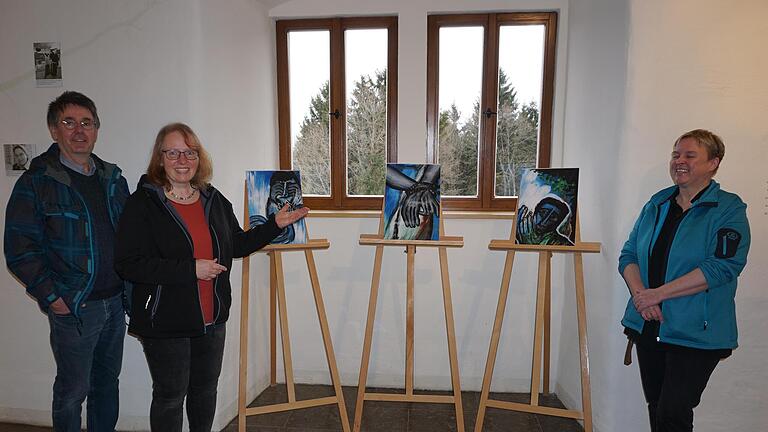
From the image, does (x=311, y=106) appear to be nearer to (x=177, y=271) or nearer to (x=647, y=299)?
(x=177, y=271)

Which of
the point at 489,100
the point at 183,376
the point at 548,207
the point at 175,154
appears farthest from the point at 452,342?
the point at 175,154

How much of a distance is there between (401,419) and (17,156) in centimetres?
287

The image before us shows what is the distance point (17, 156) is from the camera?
2664mm

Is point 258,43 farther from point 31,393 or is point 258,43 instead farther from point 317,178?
point 31,393

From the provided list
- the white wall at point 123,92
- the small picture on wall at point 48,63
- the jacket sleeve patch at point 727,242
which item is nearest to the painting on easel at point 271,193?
the white wall at point 123,92

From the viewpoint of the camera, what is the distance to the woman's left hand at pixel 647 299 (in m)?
1.90

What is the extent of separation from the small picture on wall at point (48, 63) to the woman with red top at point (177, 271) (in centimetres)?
123

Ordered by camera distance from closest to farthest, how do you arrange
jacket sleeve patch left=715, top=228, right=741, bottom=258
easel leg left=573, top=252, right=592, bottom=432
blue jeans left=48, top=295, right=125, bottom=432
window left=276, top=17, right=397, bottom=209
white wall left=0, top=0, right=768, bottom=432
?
jacket sleeve patch left=715, top=228, right=741, bottom=258 < blue jeans left=48, top=295, right=125, bottom=432 < white wall left=0, top=0, right=768, bottom=432 < easel leg left=573, top=252, right=592, bottom=432 < window left=276, top=17, right=397, bottom=209

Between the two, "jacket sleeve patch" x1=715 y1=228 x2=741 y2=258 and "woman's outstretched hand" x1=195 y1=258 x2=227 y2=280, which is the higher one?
"jacket sleeve patch" x1=715 y1=228 x2=741 y2=258

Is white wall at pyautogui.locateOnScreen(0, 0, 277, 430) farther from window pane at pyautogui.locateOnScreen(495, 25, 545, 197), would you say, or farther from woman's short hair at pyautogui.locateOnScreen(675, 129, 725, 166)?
woman's short hair at pyautogui.locateOnScreen(675, 129, 725, 166)

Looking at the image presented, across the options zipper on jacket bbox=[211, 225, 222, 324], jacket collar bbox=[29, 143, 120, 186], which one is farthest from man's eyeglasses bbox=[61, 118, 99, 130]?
zipper on jacket bbox=[211, 225, 222, 324]

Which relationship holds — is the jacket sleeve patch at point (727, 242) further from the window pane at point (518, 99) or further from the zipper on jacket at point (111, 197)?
the zipper on jacket at point (111, 197)

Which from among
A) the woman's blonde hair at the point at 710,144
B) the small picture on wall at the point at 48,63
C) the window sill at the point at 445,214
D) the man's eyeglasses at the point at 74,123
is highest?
the small picture on wall at the point at 48,63

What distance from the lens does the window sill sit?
314cm
